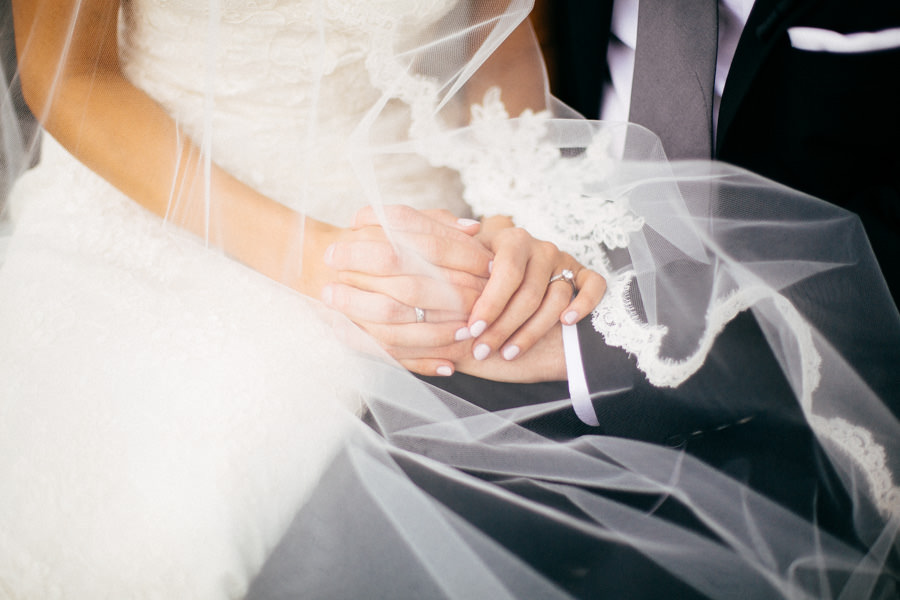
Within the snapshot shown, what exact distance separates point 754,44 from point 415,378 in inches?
26.6

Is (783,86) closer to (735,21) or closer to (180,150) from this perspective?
(735,21)

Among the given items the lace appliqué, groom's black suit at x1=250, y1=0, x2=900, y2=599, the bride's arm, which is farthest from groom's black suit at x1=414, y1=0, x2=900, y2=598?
the bride's arm

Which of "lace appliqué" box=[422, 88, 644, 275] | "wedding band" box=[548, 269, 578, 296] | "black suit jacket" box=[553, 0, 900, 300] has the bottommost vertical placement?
"wedding band" box=[548, 269, 578, 296]

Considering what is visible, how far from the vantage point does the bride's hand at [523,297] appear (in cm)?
62

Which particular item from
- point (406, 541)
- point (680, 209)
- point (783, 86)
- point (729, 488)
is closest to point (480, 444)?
point (406, 541)

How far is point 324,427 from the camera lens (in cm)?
59

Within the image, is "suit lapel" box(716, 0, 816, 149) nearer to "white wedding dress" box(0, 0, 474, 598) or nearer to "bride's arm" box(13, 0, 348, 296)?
"white wedding dress" box(0, 0, 474, 598)

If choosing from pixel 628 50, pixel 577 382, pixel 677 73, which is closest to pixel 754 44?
pixel 677 73

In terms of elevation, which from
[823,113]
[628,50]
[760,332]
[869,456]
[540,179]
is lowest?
[869,456]

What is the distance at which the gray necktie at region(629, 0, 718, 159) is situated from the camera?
76 centimetres

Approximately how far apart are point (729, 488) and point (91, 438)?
2.32 feet

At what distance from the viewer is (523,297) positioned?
0.64 metres

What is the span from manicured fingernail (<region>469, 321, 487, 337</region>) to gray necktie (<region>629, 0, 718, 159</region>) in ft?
1.54

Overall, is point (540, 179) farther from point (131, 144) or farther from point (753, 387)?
point (131, 144)
